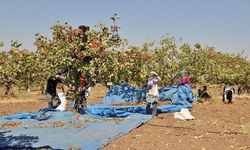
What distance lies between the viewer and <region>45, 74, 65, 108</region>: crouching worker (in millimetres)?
17603

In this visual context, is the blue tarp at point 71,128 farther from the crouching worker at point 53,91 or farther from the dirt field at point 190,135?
the crouching worker at point 53,91

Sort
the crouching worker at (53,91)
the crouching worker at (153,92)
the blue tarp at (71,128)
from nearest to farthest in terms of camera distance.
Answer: the blue tarp at (71,128)
the crouching worker at (153,92)
the crouching worker at (53,91)

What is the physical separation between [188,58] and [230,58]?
107 feet

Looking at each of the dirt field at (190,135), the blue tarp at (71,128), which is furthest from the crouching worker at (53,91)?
the dirt field at (190,135)

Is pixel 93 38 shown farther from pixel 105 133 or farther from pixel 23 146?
pixel 23 146

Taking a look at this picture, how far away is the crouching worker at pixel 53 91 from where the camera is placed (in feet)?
57.8

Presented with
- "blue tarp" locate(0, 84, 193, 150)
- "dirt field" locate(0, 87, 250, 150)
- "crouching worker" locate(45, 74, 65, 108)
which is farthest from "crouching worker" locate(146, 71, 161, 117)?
"crouching worker" locate(45, 74, 65, 108)

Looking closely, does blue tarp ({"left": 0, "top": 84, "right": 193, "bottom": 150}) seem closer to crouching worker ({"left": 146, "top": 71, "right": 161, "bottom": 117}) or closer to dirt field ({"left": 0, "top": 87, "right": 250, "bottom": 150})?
dirt field ({"left": 0, "top": 87, "right": 250, "bottom": 150})

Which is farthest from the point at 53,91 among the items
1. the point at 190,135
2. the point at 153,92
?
the point at 190,135

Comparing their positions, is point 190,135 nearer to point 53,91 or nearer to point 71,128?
point 71,128

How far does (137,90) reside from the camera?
2344 centimetres

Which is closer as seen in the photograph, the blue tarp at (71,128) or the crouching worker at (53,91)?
the blue tarp at (71,128)

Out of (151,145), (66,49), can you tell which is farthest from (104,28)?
(151,145)

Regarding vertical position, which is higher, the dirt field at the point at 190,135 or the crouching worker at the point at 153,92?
the crouching worker at the point at 153,92
